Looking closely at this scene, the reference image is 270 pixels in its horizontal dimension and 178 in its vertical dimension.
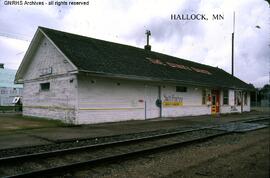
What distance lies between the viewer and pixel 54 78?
18172mm

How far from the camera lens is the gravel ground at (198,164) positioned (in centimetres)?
632

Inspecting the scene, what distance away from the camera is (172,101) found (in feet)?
72.1

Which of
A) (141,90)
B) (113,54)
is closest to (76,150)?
(141,90)

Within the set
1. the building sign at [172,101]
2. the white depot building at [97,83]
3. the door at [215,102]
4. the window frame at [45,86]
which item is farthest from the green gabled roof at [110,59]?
the window frame at [45,86]

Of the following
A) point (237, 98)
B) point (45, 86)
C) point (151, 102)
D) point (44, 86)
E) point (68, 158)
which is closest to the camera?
point (68, 158)

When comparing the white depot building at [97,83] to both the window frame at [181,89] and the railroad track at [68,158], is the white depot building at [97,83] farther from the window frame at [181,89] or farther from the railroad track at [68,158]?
the railroad track at [68,158]

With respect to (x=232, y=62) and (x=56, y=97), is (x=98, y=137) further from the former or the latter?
(x=232, y=62)

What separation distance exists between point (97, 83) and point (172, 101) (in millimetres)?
7337

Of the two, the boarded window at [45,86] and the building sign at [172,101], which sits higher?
the boarded window at [45,86]

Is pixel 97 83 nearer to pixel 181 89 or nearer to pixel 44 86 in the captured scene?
pixel 44 86

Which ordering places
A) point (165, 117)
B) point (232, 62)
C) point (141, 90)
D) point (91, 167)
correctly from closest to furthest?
point (91, 167)
point (141, 90)
point (165, 117)
point (232, 62)

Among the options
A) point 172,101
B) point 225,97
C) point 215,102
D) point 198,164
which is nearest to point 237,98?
point 225,97

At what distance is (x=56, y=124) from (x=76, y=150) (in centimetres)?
815

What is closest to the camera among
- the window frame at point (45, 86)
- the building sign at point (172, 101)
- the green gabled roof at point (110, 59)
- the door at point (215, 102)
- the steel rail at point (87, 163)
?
the steel rail at point (87, 163)
